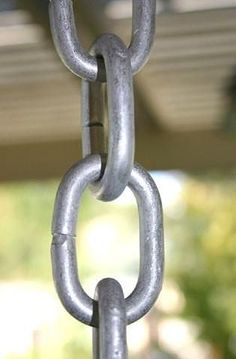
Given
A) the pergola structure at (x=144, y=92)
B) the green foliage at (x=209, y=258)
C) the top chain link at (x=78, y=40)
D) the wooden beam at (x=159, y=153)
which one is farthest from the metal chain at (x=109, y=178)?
the green foliage at (x=209, y=258)

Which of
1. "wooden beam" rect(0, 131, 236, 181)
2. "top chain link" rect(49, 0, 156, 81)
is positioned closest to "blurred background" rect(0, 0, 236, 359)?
"wooden beam" rect(0, 131, 236, 181)

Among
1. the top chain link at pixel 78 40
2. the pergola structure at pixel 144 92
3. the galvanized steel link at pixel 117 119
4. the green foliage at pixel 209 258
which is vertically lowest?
the green foliage at pixel 209 258

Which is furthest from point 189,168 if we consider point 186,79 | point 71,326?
point 71,326

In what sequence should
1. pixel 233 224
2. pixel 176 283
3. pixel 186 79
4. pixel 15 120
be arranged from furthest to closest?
pixel 233 224, pixel 176 283, pixel 15 120, pixel 186 79

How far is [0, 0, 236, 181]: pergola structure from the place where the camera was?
2.36 m

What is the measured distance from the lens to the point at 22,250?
7969 millimetres

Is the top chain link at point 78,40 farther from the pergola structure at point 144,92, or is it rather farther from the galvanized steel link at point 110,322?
the pergola structure at point 144,92

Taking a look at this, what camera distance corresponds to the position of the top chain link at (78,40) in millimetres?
391

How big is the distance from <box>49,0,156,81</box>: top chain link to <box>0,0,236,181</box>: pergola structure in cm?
Result: 173

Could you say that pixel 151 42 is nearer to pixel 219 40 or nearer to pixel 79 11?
pixel 79 11

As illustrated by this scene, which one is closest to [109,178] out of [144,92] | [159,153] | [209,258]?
Result: [144,92]

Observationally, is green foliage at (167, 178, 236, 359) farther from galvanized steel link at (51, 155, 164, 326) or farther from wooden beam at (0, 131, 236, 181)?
galvanized steel link at (51, 155, 164, 326)

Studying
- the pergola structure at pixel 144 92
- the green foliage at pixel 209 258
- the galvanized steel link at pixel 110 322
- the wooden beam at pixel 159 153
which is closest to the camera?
the galvanized steel link at pixel 110 322

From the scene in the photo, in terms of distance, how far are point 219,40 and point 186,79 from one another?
0.43m
